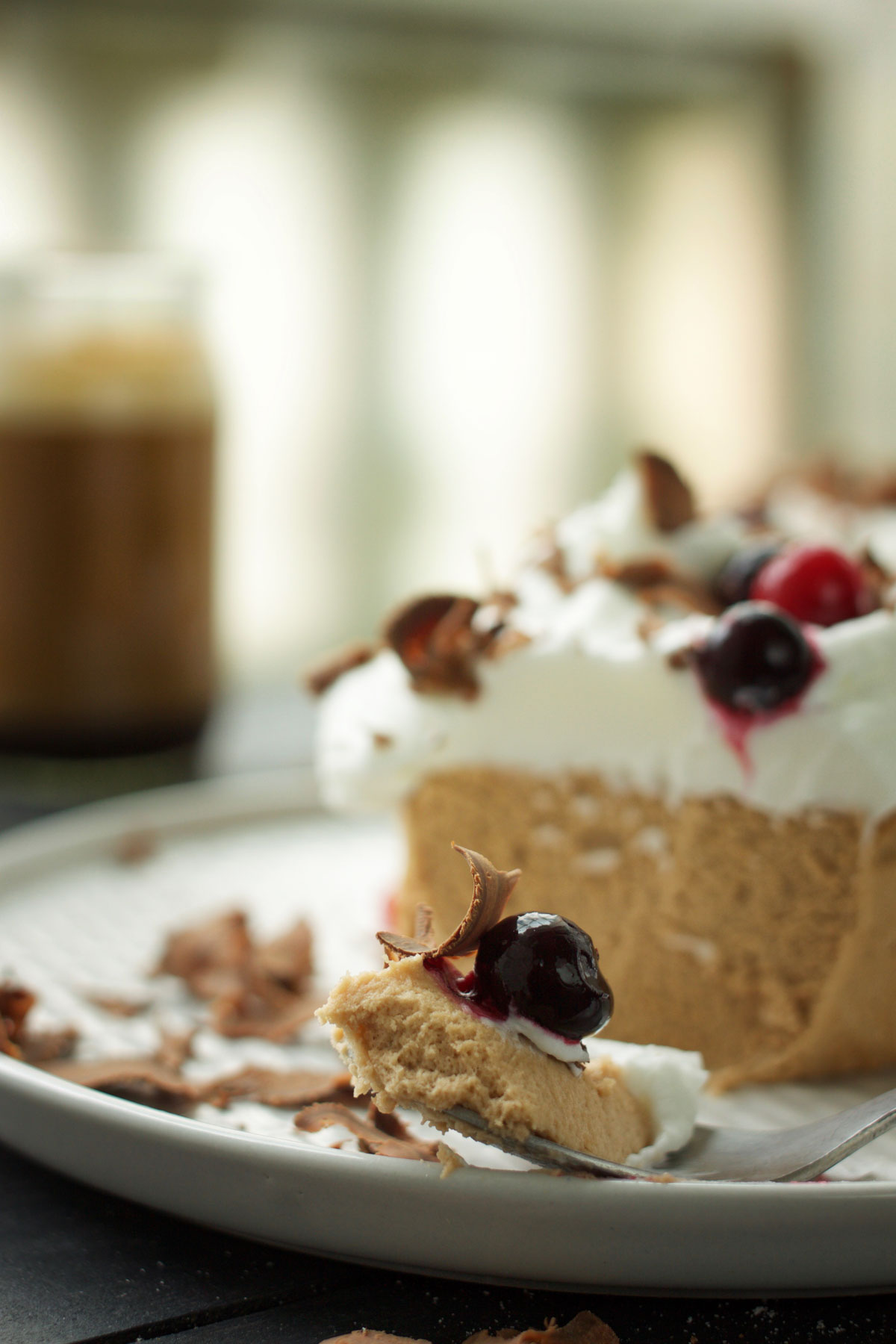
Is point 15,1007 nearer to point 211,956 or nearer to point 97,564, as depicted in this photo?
point 211,956

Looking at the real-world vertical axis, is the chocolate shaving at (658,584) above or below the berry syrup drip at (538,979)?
above

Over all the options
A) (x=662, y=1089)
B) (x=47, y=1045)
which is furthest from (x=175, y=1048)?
(x=662, y=1089)

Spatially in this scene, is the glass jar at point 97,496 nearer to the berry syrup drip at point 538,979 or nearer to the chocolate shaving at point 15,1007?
the chocolate shaving at point 15,1007

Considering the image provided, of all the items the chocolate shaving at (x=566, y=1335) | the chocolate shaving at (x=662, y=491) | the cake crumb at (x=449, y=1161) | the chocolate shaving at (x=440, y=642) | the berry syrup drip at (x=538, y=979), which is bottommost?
the chocolate shaving at (x=566, y=1335)

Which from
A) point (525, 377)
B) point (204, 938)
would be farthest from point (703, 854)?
point (525, 377)

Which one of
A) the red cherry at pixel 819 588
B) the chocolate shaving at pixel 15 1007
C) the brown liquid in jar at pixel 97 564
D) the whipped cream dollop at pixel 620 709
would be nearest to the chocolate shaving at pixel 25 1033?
the chocolate shaving at pixel 15 1007

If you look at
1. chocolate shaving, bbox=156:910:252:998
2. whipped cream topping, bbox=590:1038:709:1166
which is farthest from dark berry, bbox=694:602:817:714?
chocolate shaving, bbox=156:910:252:998
